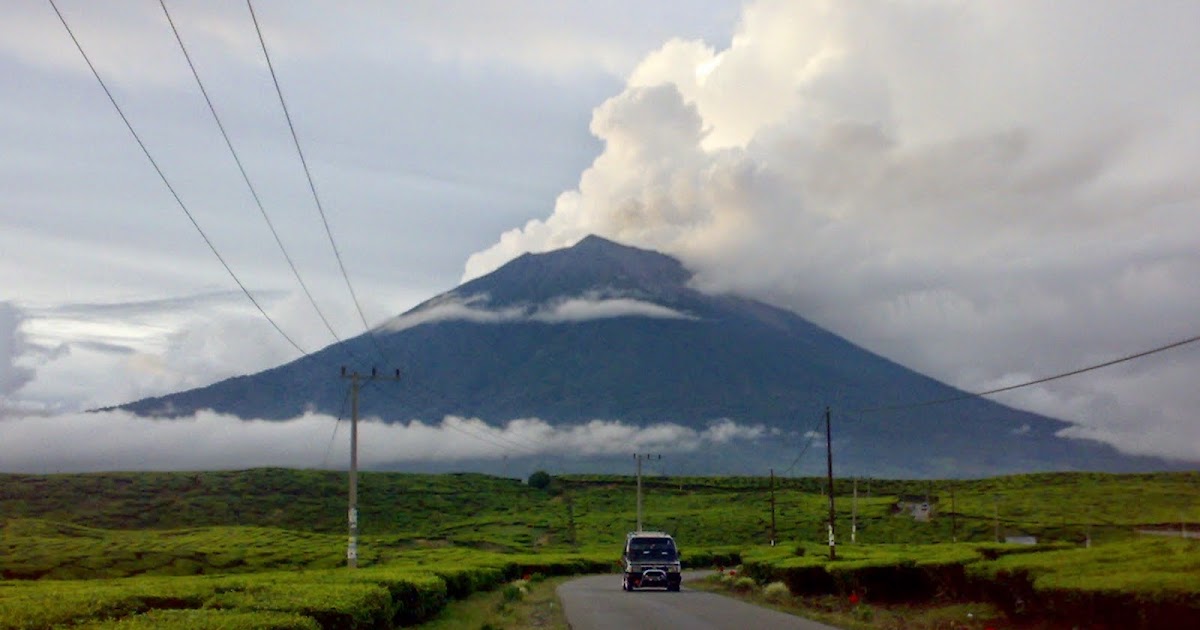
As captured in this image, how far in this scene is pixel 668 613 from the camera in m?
34.0

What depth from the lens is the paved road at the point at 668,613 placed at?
96.2 feet

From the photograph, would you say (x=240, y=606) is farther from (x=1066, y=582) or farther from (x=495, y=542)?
(x=495, y=542)

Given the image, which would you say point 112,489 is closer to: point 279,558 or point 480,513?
point 480,513

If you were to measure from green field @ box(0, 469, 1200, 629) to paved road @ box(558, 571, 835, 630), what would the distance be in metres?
4.62

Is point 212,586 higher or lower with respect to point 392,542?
higher

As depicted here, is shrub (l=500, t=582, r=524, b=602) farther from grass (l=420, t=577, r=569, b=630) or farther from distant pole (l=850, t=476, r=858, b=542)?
distant pole (l=850, t=476, r=858, b=542)

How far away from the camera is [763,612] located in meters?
35.5

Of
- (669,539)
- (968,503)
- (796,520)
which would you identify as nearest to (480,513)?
(796,520)

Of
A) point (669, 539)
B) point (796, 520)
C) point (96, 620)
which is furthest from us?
point (796, 520)

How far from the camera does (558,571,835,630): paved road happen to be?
29328 millimetres

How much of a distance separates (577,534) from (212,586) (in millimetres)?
109704

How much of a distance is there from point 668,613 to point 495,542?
→ 275 feet

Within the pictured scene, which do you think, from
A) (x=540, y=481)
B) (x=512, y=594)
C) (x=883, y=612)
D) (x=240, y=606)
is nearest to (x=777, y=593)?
(x=883, y=612)

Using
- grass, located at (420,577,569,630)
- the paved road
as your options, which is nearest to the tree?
grass, located at (420,577,569,630)
